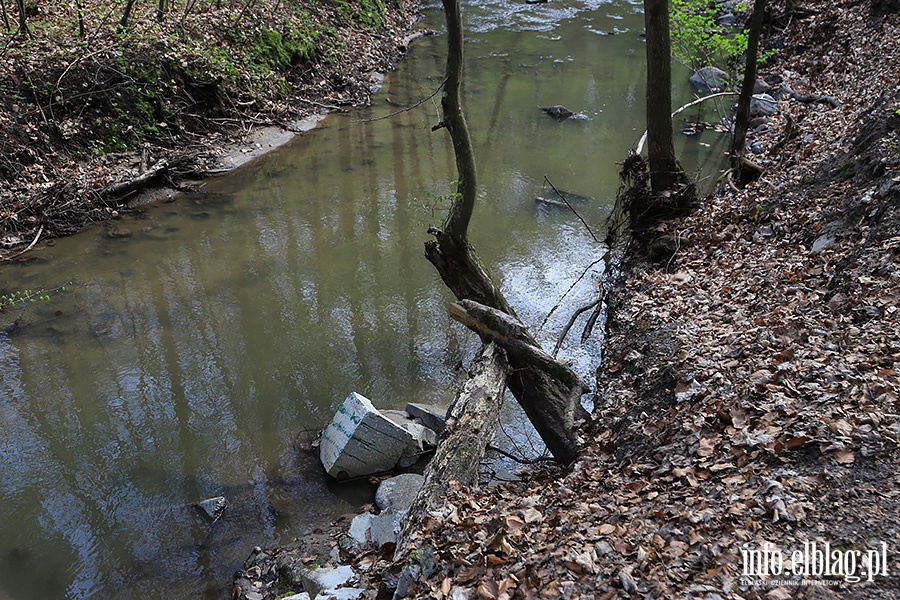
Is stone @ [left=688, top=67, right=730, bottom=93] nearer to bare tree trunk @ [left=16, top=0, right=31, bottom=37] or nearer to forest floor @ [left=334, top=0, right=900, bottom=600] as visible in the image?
forest floor @ [left=334, top=0, right=900, bottom=600]

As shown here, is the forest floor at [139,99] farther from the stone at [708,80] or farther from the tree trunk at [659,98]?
the stone at [708,80]

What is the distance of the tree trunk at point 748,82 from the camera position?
30.8 ft

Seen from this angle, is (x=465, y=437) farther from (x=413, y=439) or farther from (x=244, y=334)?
(x=244, y=334)

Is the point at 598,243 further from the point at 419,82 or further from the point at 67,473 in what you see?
the point at 419,82

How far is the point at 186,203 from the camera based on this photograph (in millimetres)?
12148

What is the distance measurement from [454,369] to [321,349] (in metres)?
1.81

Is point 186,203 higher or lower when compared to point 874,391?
lower

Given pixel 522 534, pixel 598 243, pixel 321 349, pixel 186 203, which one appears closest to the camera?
pixel 522 534

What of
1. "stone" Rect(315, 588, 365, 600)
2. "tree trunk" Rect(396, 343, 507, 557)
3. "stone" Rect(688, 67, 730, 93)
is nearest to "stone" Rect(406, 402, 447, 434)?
"tree trunk" Rect(396, 343, 507, 557)

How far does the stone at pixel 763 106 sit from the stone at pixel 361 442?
40.3 feet

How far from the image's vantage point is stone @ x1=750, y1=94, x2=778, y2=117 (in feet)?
47.5

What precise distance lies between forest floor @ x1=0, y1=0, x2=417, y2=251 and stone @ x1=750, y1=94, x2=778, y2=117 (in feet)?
31.8

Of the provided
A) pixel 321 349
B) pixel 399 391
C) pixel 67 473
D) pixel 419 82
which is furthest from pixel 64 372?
pixel 419 82

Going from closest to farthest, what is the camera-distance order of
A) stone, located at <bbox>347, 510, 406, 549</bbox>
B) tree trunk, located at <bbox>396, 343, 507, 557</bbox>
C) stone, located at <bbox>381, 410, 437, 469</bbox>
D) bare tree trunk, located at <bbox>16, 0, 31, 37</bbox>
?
1. tree trunk, located at <bbox>396, 343, 507, 557</bbox>
2. stone, located at <bbox>347, 510, 406, 549</bbox>
3. stone, located at <bbox>381, 410, 437, 469</bbox>
4. bare tree trunk, located at <bbox>16, 0, 31, 37</bbox>
